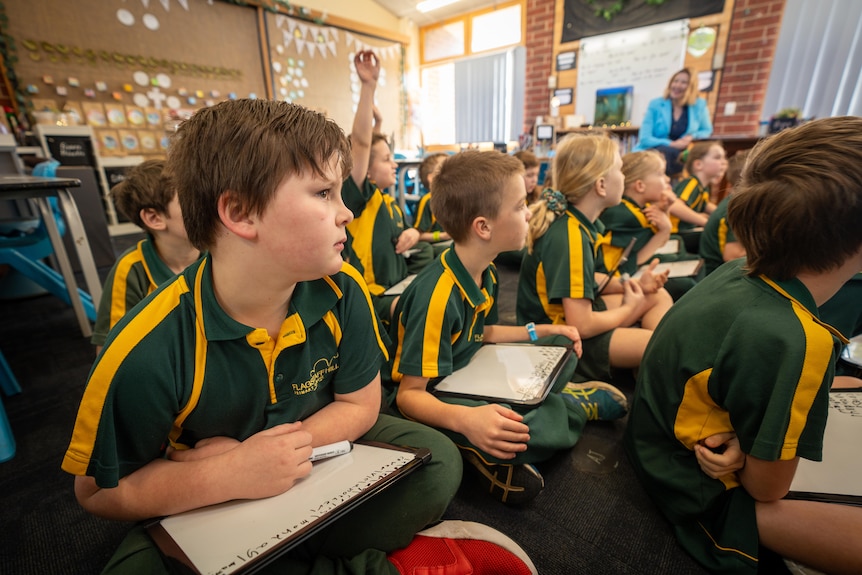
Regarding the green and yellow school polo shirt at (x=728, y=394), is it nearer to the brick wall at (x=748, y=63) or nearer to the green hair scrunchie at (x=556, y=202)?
the green hair scrunchie at (x=556, y=202)

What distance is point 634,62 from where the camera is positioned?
14.2 feet

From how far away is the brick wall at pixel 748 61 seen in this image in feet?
12.1

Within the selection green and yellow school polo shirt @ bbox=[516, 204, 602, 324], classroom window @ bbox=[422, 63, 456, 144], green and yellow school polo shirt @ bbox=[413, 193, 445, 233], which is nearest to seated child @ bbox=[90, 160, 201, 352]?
green and yellow school polo shirt @ bbox=[516, 204, 602, 324]

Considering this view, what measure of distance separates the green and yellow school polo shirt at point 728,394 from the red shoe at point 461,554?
0.33 metres

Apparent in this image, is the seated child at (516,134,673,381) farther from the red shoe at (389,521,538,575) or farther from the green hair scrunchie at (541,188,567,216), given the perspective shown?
the red shoe at (389,521,538,575)

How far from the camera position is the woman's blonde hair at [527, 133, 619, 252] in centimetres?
135

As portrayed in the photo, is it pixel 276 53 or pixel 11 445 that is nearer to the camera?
pixel 11 445

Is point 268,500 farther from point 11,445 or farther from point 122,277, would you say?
point 11,445

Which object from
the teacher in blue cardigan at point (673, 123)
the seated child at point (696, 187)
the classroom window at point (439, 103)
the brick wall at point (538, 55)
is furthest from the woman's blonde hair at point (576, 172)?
the classroom window at point (439, 103)

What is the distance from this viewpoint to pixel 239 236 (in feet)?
1.92

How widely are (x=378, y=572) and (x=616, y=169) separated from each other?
4.41ft

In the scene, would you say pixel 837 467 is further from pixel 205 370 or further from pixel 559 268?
pixel 205 370

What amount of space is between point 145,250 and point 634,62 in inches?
196

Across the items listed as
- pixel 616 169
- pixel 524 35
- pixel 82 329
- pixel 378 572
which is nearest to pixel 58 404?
pixel 82 329
